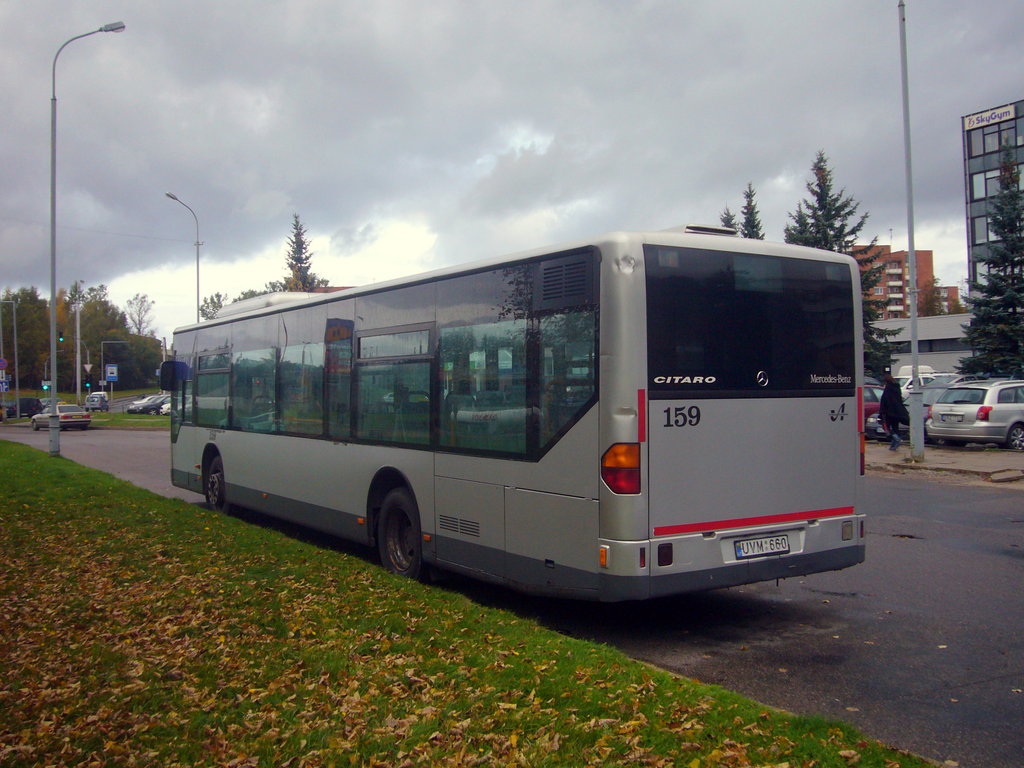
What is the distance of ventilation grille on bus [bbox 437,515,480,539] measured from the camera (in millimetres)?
7449

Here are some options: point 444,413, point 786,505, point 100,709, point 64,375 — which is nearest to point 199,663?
point 100,709

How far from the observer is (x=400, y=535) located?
8828mm

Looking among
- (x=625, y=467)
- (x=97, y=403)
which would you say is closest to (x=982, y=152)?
(x=625, y=467)

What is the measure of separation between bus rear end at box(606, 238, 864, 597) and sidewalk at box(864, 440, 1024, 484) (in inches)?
449

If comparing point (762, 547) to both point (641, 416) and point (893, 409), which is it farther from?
point (893, 409)

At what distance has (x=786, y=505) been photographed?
22.4ft

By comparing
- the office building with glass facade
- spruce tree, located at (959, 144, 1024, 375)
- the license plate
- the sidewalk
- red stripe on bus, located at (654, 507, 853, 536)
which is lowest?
the sidewalk

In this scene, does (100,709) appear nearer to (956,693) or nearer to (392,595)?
(392,595)

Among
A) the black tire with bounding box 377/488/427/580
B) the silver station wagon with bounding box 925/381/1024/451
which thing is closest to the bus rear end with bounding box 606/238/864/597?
the black tire with bounding box 377/488/427/580

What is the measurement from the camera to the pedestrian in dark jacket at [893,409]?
21.4 m

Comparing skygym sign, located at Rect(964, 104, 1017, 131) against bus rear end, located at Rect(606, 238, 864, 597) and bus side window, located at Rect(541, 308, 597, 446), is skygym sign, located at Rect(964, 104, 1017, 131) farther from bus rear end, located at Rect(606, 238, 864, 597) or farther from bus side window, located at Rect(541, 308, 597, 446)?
bus side window, located at Rect(541, 308, 597, 446)

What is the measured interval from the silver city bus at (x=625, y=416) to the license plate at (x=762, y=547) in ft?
0.05

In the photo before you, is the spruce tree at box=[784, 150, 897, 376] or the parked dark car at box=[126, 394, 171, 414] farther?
the parked dark car at box=[126, 394, 171, 414]

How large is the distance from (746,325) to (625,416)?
131cm
